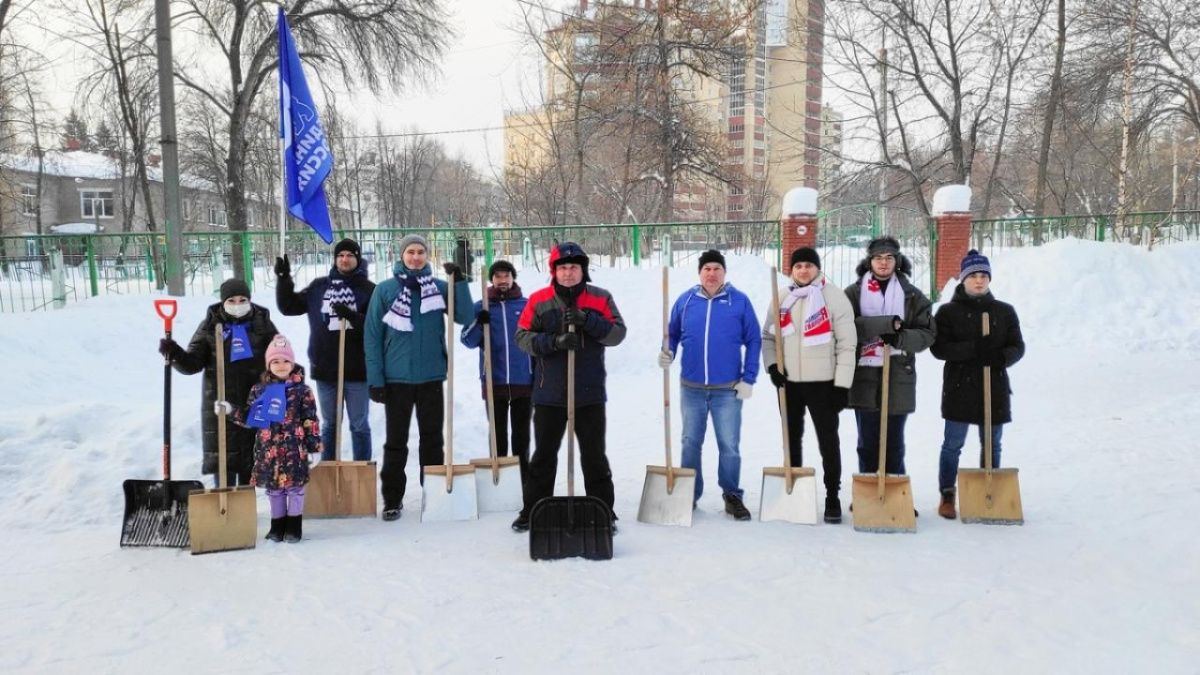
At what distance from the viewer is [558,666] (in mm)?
2887

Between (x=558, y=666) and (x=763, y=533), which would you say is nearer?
(x=558, y=666)

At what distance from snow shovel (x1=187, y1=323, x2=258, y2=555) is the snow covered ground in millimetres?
92

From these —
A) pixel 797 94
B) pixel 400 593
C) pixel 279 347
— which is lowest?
pixel 400 593

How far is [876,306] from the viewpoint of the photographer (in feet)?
15.1

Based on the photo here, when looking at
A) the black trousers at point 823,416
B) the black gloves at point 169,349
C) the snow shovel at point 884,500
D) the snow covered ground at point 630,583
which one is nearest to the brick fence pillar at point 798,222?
the snow covered ground at point 630,583

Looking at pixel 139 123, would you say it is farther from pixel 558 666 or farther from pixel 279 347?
pixel 558 666

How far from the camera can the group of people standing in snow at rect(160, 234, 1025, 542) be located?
4.33m

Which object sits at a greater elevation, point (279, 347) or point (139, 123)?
point (139, 123)

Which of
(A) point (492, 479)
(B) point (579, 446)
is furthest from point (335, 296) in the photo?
(B) point (579, 446)

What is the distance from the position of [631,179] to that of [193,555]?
59.6 feet

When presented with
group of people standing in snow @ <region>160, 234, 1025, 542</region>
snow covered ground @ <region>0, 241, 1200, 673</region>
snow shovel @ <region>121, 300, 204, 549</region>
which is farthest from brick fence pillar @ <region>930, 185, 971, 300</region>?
snow shovel @ <region>121, 300, 204, 549</region>

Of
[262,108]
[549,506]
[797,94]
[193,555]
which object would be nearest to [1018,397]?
[549,506]

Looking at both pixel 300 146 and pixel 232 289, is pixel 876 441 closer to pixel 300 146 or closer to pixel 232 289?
pixel 232 289

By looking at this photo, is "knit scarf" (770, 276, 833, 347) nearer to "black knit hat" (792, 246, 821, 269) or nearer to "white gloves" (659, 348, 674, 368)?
"black knit hat" (792, 246, 821, 269)
